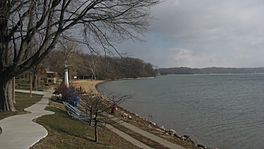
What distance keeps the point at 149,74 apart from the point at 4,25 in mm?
177635

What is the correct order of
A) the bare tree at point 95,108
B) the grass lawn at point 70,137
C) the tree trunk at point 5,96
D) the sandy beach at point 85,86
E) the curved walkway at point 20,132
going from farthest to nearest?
the sandy beach at point 85,86 → the tree trunk at point 5,96 → the bare tree at point 95,108 → the grass lawn at point 70,137 → the curved walkway at point 20,132

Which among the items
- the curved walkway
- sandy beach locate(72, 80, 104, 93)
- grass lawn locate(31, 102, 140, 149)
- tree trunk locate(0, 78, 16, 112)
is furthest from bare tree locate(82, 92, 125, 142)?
sandy beach locate(72, 80, 104, 93)

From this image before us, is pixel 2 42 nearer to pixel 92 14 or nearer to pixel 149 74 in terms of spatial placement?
pixel 92 14

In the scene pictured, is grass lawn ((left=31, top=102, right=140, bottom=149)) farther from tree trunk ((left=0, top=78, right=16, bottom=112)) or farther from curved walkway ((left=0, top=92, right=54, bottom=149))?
tree trunk ((left=0, top=78, right=16, bottom=112))

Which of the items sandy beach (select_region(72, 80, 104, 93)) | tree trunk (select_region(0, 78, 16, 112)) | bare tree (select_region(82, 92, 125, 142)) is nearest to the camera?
bare tree (select_region(82, 92, 125, 142))

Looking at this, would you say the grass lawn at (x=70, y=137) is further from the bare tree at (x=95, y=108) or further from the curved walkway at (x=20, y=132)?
the bare tree at (x=95, y=108)

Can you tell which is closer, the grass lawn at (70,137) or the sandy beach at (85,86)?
the grass lawn at (70,137)

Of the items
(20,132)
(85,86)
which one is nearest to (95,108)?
(20,132)

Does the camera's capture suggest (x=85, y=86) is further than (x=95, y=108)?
Yes

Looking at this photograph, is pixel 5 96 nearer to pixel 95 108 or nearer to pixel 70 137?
pixel 95 108

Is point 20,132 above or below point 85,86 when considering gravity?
above

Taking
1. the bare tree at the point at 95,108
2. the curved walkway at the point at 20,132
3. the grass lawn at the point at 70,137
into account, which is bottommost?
the grass lawn at the point at 70,137

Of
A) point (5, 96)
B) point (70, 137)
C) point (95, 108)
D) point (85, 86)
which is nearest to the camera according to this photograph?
point (70, 137)

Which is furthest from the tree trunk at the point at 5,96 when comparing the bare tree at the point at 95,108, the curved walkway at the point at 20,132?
the bare tree at the point at 95,108
